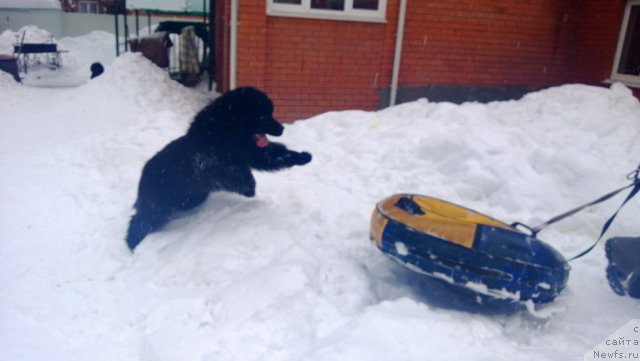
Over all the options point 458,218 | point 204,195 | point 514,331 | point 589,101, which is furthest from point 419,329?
point 589,101

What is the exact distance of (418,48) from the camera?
9.00 meters

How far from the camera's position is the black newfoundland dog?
4.38 metres

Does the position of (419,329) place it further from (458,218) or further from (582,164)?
(582,164)

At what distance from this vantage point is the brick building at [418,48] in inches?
321

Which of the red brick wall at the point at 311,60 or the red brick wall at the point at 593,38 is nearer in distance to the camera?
the red brick wall at the point at 311,60

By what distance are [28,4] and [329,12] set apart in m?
18.7

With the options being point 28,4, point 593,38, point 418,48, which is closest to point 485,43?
point 418,48

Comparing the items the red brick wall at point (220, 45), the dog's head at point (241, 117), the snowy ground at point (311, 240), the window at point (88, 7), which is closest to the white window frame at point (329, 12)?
the snowy ground at point (311, 240)

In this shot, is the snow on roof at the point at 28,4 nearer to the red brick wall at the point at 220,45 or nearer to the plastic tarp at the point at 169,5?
the plastic tarp at the point at 169,5

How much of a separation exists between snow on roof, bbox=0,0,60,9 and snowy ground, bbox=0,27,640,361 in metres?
16.2

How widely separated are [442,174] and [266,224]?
2.16 m

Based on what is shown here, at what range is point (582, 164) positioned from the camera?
211 inches

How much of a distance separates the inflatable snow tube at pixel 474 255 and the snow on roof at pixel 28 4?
75.2 feet

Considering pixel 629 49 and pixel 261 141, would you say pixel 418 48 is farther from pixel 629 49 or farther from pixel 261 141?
pixel 261 141
